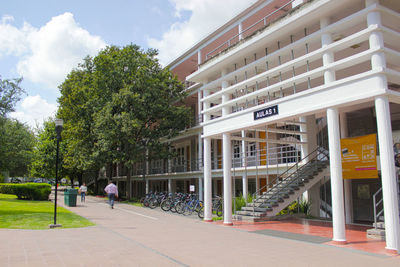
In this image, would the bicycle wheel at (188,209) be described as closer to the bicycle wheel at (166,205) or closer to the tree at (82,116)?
the bicycle wheel at (166,205)

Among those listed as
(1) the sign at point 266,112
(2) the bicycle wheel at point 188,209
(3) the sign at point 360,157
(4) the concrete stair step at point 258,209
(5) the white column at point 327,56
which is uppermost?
(5) the white column at point 327,56

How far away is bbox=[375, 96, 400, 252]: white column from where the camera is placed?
794cm

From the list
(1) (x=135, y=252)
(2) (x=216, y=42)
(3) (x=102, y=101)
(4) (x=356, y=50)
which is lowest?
(1) (x=135, y=252)

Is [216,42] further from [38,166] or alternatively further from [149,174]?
[38,166]

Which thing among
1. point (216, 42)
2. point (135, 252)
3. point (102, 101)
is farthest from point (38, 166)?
point (135, 252)

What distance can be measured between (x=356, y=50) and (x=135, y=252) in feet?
33.1

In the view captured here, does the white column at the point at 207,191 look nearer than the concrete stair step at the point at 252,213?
No

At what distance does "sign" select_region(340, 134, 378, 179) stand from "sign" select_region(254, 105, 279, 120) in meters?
3.10

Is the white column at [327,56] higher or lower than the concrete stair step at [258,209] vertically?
higher

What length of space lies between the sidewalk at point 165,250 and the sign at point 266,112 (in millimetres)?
4018

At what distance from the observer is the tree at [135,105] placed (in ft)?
84.5

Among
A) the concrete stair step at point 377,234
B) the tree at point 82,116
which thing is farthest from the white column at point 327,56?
the tree at point 82,116

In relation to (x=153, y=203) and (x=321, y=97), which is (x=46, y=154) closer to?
(x=153, y=203)

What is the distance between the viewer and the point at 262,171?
1988 centimetres
